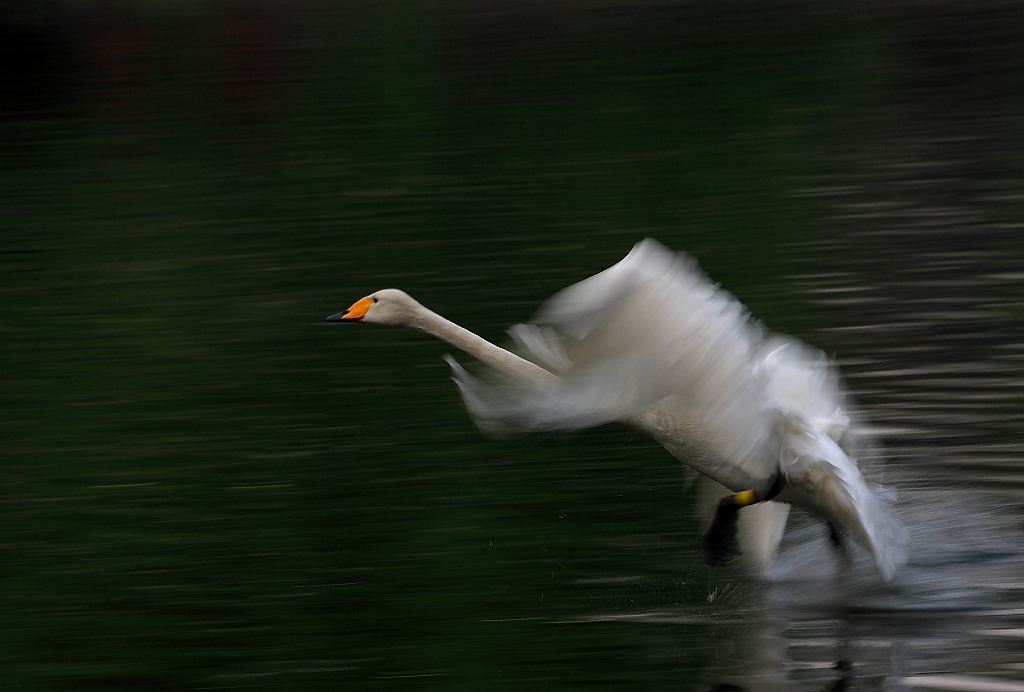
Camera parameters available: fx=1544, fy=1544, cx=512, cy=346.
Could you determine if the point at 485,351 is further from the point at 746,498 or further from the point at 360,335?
the point at 360,335

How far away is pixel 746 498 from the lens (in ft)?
20.2

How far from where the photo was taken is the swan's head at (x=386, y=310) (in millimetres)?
6617

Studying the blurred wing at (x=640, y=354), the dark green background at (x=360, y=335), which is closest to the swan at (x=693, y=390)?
the blurred wing at (x=640, y=354)

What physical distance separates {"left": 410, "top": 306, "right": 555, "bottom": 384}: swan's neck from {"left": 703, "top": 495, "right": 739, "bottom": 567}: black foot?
0.96m

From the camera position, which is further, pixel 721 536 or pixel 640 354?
pixel 721 536

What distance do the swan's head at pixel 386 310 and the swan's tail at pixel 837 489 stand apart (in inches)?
68.0

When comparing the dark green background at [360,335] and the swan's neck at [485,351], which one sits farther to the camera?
the dark green background at [360,335]

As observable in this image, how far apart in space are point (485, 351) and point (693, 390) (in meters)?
1.08

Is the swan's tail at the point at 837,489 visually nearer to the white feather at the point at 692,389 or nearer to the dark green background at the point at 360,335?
the white feather at the point at 692,389

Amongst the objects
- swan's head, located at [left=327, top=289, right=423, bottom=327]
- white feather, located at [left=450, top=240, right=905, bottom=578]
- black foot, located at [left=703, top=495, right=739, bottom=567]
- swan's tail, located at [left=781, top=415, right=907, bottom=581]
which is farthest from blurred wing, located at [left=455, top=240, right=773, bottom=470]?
swan's head, located at [left=327, top=289, right=423, bottom=327]

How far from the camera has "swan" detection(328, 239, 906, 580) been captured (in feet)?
17.0

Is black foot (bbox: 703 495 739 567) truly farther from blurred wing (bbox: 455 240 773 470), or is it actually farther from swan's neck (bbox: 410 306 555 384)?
swan's neck (bbox: 410 306 555 384)

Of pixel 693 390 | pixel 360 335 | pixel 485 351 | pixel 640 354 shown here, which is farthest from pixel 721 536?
pixel 360 335

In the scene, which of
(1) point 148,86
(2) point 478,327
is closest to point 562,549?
(2) point 478,327
